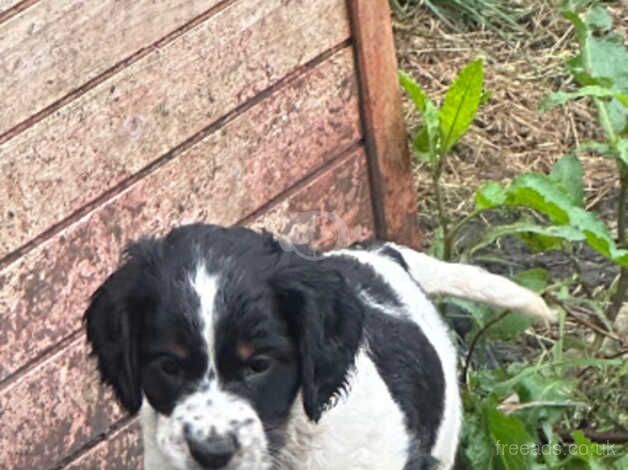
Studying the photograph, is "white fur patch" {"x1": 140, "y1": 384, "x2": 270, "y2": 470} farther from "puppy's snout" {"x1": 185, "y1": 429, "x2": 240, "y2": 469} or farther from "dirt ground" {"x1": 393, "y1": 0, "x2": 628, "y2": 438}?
"dirt ground" {"x1": 393, "y1": 0, "x2": 628, "y2": 438}

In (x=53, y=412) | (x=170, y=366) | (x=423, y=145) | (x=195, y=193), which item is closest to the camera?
(x=170, y=366)

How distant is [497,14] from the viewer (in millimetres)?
7727

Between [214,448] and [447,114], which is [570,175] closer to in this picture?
[447,114]

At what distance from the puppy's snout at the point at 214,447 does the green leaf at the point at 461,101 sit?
6.91ft

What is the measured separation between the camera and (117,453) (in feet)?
18.6

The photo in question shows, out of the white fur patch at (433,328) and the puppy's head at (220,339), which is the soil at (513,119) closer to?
the white fur patch at (433,328)

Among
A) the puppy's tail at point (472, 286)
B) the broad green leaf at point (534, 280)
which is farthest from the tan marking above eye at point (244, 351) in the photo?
the broad green leaf at point (534, 280)

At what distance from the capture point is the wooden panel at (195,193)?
538 cm

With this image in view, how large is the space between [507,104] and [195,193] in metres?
1.99

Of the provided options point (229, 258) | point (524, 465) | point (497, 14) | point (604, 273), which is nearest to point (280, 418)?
point (229, 258)

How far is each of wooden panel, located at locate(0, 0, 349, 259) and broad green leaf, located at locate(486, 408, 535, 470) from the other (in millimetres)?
1204

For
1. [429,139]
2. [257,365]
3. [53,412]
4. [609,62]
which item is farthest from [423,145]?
A: [257,365]

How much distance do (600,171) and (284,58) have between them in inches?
64.2

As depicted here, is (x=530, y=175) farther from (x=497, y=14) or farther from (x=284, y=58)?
(x=497, y=14)
